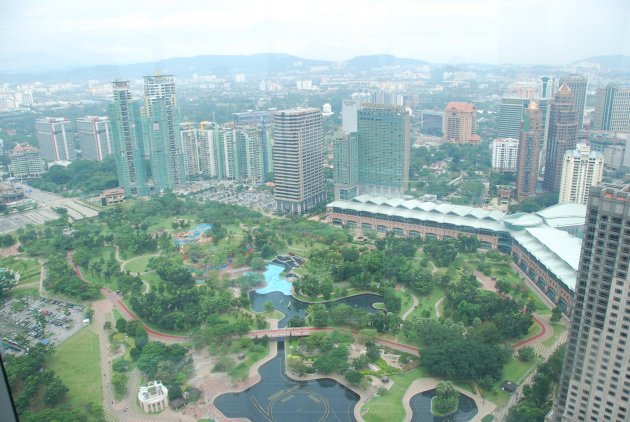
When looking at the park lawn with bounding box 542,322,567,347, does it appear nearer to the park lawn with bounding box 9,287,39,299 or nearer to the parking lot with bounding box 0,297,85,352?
the parking lot with bounding box 0,297,85,352

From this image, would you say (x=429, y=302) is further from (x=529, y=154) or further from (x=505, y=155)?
(x=505, y=155)

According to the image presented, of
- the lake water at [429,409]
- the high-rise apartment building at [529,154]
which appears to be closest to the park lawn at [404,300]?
the lake water at [429,409]

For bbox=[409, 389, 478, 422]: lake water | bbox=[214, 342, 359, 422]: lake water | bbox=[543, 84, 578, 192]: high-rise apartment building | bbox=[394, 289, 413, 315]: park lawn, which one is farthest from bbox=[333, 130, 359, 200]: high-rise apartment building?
bbox=[409, 389, 478, 422]: lake water

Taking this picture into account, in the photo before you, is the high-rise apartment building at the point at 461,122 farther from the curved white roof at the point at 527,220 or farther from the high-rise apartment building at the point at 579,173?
the curved white roof at the point at 527,220

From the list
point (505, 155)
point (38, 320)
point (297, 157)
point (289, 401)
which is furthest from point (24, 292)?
point (505, 155)

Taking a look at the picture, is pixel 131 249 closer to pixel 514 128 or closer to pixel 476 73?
pixel 476 73
